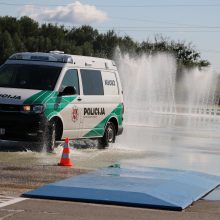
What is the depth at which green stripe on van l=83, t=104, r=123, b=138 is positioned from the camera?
1684 cm

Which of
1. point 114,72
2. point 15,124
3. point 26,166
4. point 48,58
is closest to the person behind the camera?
point 26,166

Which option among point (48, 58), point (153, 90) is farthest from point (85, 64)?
point (153, 90)

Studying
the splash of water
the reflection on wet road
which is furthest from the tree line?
the reflection on wet road

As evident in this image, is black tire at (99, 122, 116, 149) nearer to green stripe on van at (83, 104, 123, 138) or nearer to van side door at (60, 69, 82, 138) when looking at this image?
green stripe on van at (83, 104, 123, 138)

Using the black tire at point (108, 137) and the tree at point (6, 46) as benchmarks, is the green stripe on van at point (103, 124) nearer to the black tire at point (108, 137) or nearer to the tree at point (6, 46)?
the black tire at point (108, 137)

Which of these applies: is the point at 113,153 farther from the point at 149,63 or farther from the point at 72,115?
the point at 149,63

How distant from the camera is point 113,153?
53.6 feet

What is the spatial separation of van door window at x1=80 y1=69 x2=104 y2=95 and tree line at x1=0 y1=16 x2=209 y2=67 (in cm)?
7219

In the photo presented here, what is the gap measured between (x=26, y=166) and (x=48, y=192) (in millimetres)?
2776

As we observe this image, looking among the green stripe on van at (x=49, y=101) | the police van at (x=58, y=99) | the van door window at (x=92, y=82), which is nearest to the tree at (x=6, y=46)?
the police van at (x=58, y=99)

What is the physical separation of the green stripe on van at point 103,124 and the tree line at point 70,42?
2817 inches

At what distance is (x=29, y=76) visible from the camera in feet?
52.2

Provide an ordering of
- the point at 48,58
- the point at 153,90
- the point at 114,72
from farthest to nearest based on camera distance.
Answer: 1. the point at 153,90
2. the point at 114,72
3. the point at 48,58

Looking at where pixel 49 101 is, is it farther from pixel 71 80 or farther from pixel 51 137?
pixel 71 80
